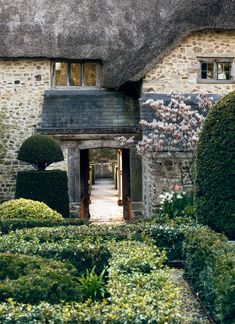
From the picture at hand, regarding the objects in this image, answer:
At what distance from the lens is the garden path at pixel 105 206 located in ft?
63.0

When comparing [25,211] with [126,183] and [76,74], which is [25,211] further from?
[76,74]

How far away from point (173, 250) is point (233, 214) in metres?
1.34

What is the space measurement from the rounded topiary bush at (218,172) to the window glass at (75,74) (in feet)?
31.8

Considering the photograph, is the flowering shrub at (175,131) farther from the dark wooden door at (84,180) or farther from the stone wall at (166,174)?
the dark wooden door at (84,180)

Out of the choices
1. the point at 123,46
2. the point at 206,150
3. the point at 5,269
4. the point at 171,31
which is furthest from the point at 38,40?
the point at 5,269

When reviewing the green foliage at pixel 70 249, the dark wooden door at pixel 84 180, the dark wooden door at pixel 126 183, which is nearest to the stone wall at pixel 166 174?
the dark wooden door at pixel 126 183

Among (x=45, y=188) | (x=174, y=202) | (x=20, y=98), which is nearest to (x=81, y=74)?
(x=20, y=98)

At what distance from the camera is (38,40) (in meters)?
18.9

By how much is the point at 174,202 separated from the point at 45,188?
3564 millimetres

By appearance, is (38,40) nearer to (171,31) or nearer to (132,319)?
(171,31)

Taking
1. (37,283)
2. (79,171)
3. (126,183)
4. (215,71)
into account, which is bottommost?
(126,183)

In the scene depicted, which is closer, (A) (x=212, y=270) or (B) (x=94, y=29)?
(A) (x=212, y=270)

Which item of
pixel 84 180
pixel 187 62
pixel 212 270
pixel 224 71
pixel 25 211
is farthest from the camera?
pixel 84 180

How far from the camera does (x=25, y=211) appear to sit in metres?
13.0
